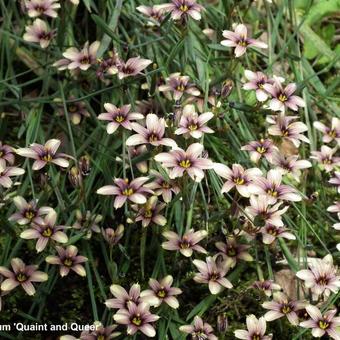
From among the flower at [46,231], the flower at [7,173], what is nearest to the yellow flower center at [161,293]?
the flower at [46,231]

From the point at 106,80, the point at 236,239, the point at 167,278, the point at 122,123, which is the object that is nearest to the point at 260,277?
the point at 236,239

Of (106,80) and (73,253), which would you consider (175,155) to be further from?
(106,80)

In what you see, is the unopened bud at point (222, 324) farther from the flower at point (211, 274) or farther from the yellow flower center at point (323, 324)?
the yellow flower center at point (323, 324)

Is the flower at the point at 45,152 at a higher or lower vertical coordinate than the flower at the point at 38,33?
lower

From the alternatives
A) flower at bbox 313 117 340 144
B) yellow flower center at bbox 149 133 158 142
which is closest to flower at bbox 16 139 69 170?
yellow flower center at bbox 149 133 158 142

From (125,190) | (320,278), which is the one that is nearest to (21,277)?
(125,190)

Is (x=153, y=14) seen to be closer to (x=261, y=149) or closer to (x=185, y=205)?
(x=261, y=149)

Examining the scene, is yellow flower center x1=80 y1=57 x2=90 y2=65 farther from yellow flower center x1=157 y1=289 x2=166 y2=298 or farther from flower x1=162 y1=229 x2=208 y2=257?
yellow flower center x1=157 y1=289 x2=166 y2=298

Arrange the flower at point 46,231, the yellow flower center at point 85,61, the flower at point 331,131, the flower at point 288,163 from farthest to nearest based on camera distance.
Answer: the flower at point 331,131 < the yellow flower center at point 85,61 < the flower at point 288,163 < the flower at point 46,231

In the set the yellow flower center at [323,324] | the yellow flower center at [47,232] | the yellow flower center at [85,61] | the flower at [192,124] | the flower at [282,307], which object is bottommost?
the flower at [282,307]
